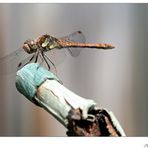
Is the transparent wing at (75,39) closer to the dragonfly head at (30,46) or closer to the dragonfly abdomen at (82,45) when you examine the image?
the dragonfly abdomen at (82,45)

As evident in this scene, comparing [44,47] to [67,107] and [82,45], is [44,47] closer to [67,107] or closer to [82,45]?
[82,45]

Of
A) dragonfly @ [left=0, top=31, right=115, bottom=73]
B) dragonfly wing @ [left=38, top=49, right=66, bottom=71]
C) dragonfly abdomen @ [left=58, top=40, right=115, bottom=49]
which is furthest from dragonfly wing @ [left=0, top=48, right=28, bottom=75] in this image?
dragonfly abdomen @ [left=58, top=40, right=115, bottom=49]

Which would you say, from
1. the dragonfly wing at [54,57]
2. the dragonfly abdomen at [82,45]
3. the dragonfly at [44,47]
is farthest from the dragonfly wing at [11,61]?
the dragonfly abdomen at [82,45]

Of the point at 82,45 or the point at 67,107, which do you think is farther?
the point at 82,45

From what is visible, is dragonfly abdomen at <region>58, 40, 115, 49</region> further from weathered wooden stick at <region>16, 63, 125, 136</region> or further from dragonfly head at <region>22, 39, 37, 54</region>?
weathered wooden stick at <region>16, 63, 125, 136</region>

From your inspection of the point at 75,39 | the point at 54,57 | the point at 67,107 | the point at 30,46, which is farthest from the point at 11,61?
the point at 67,107
